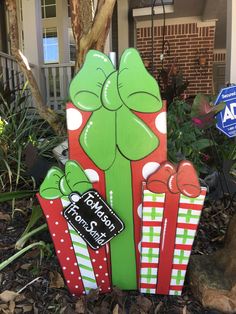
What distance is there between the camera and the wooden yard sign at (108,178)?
162 cm

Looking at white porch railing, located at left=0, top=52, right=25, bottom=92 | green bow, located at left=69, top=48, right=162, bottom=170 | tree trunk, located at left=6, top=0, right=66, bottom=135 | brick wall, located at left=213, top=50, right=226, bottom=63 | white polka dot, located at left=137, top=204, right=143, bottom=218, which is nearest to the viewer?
green bow, located at left=69, top=48, right=162, bottom=170

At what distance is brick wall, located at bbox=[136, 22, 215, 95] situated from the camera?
8.67m

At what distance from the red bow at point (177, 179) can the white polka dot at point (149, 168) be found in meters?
0.03

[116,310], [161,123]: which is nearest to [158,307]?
[116,310]

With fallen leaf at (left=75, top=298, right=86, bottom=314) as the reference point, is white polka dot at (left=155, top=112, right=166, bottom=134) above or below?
above

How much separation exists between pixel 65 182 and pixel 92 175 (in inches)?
5.2

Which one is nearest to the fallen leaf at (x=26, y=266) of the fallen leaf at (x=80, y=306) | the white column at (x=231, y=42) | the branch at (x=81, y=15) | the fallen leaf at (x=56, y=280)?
the fallen leaf at (x=56, y=280)

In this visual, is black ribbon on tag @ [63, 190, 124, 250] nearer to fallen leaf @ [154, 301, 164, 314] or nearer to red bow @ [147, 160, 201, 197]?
red bow @ [147, 160, 201, 197]

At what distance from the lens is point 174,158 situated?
2.12 meters

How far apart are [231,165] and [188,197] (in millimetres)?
1341

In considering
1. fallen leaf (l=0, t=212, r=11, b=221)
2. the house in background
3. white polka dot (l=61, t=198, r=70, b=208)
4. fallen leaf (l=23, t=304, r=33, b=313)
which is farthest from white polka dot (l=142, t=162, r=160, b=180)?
the house in background

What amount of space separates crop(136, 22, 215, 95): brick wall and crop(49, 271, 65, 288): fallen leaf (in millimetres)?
7325

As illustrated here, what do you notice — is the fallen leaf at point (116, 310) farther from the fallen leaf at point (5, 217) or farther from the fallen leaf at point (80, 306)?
the fallen leaf at point (5, 217)

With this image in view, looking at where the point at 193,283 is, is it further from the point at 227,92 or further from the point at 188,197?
the point at 227,92
